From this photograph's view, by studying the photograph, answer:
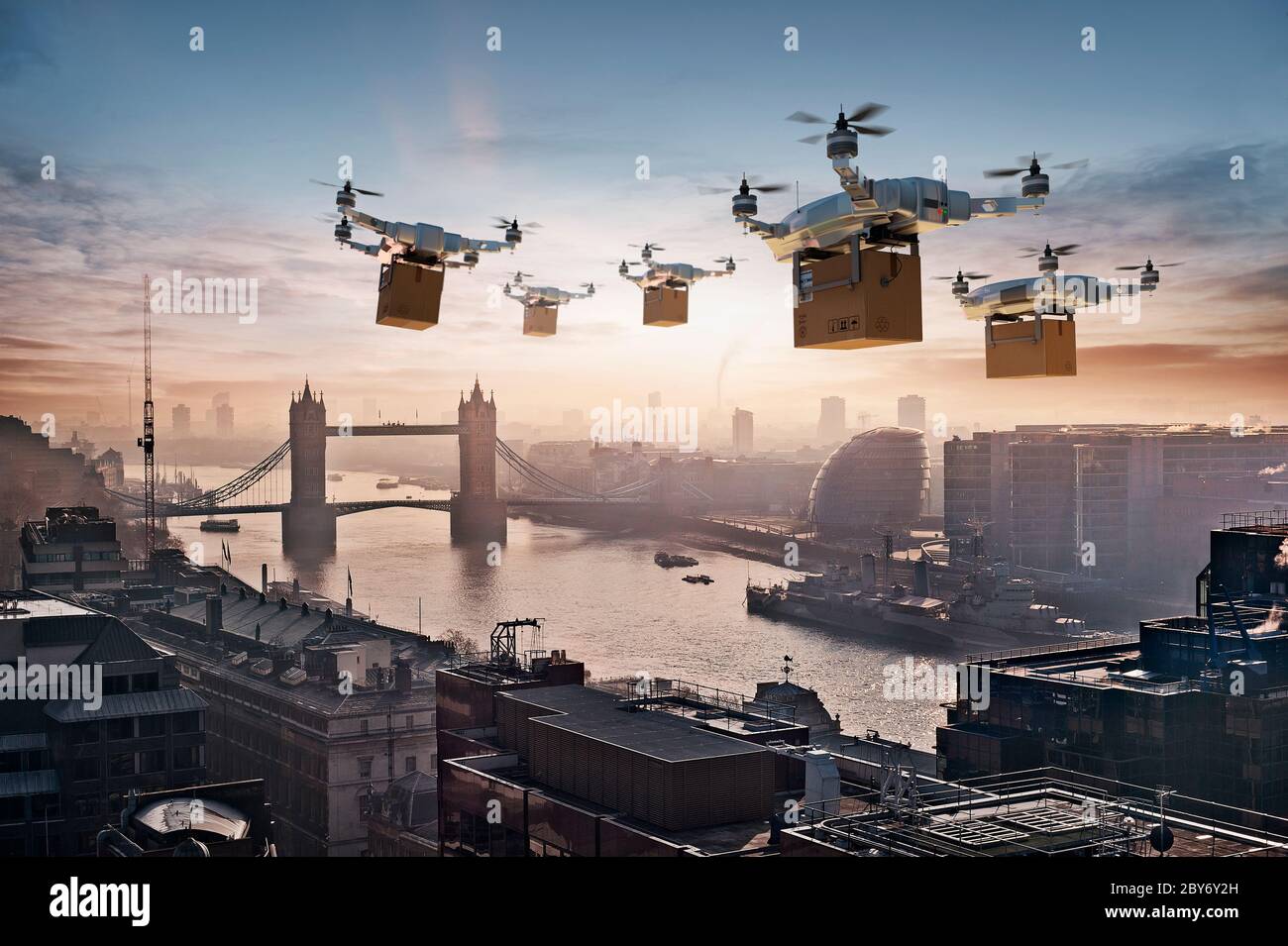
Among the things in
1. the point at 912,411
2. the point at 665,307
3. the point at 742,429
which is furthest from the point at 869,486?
the point at 665,307

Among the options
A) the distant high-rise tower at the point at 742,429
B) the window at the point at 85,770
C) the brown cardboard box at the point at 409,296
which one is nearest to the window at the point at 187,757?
the window at the point at 85,770

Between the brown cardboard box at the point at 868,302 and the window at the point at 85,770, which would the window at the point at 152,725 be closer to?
the window at the point at 85,770

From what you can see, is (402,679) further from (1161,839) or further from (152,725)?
(1161,839)

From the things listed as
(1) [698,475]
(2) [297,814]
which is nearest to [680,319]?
(2) [297,814]

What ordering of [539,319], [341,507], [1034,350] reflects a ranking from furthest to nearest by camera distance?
[341,507]
[539,319]
[1034,350]

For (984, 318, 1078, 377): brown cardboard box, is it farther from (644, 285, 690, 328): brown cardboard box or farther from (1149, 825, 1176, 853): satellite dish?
(1149, 825, 1176, 853): satellite dish
